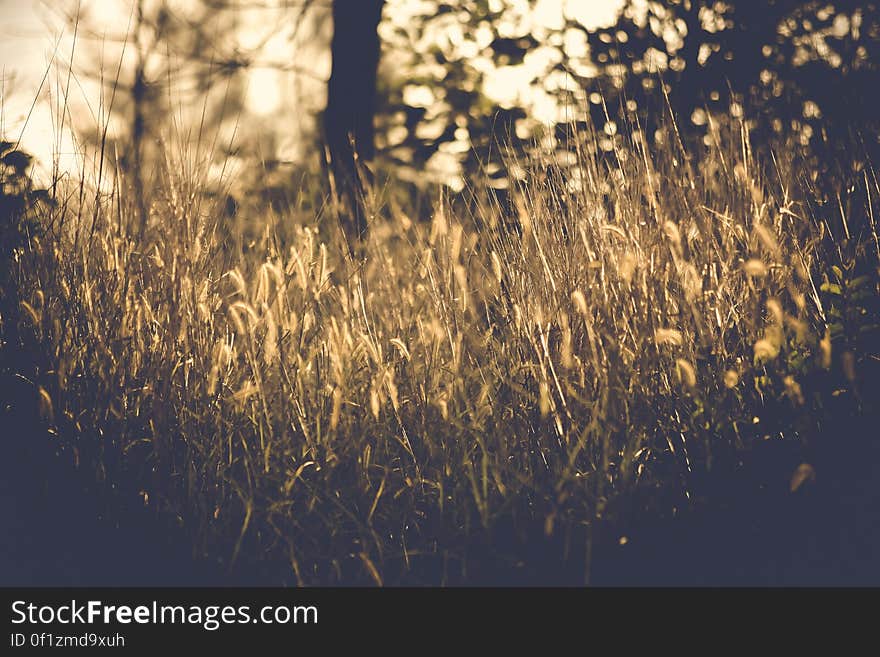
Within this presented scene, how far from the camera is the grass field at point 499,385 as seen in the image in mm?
2035

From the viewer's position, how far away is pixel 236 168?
8.89 feet

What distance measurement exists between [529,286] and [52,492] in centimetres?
138

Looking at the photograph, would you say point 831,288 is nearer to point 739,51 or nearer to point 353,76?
point 739,51

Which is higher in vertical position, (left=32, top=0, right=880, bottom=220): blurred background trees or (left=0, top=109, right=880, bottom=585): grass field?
(left=32, top=0, right=880, bottom=220): blurred background trees

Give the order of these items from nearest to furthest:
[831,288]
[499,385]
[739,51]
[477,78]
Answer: [831,288] → [499,385] → [739,51] → [477,78]

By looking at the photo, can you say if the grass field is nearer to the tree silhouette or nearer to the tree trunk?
the tree silhouette

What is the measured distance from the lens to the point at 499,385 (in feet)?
7.84

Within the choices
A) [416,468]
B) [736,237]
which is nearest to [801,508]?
[736,237]

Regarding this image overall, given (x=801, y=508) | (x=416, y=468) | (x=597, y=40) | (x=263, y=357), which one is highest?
(x=597, y=40)

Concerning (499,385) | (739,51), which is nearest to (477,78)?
(739,51)

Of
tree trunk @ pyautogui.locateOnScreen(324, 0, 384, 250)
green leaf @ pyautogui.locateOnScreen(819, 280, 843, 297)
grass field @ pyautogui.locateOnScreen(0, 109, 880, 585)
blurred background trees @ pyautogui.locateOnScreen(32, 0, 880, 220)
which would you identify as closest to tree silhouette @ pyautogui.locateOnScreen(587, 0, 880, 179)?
blurred background trees @ pyautogui.locateOnScreen(32, 0, 880, 220)

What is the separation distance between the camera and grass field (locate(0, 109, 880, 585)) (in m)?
2.04
